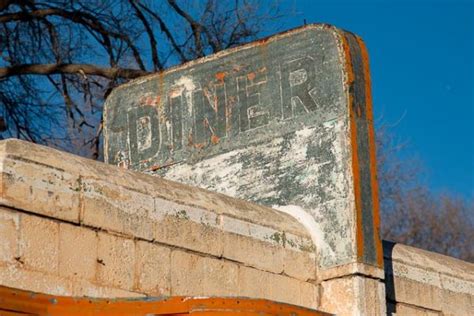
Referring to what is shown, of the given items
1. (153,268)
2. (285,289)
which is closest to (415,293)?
(285,289)

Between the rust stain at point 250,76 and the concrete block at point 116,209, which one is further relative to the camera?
the rust stain at point 250,76

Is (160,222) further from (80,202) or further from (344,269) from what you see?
(344,269)

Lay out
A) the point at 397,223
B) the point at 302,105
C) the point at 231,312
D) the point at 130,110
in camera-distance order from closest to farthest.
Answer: the point at 231,312 < the point at 302,105 < the point at 130,110 < the point at 397,223

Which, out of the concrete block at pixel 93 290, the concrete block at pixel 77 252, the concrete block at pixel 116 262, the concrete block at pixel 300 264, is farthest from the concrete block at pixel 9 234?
the concrete block at pixel 300 264

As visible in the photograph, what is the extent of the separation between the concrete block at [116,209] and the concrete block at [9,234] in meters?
0.52

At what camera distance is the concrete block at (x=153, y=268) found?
748 cm

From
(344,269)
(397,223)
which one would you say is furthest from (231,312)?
(397,223)

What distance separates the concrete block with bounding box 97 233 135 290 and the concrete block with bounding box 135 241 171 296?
0.18 ft

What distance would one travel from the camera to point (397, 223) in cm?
2523

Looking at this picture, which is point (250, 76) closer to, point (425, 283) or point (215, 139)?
point (215, 139)

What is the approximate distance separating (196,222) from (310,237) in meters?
1.14

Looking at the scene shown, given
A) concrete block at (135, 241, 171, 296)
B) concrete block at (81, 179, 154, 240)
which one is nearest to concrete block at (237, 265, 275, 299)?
concrete block at (135, 241, 171, 296)

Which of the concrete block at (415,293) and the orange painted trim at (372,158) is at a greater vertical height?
the orange painted trim at (372,158)

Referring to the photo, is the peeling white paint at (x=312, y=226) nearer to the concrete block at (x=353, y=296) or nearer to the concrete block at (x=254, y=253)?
the concrete block at (x=353, y=296)
